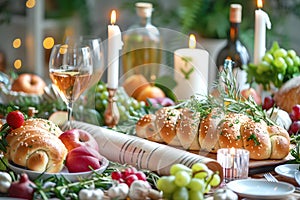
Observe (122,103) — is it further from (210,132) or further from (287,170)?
(287,170)

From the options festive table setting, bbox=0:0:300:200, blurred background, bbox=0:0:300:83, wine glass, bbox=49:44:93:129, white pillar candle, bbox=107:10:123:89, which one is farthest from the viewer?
blurred background, bbox=0:0:300:83

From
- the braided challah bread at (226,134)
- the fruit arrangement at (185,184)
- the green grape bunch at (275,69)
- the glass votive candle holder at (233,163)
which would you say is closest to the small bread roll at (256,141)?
the braided challah bread at (226,134)

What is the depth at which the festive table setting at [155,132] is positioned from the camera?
4.69 ft

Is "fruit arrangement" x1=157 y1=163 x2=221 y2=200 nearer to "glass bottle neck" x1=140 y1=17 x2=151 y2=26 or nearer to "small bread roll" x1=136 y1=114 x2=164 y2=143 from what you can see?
"small bread roll" x1=136 y1=114 x2=164 y2=143

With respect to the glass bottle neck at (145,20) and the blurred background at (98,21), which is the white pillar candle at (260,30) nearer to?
the glass bottle neck at (145,20)

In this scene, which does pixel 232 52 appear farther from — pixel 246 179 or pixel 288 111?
pixel 246 179

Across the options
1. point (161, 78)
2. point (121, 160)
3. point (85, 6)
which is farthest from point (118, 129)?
point (85, 6)

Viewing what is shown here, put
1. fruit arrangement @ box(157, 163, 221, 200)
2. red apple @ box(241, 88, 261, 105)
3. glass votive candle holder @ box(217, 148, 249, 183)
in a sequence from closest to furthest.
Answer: fruit arrangement @ box(157, 163, 221, 200) < glass votive candle holder @ box(217, 148, 249, 183) < red apple @ box(241, 88, 261, 105)

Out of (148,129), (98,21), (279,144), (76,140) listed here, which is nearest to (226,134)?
(279,144)

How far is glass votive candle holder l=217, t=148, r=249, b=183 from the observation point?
1579 millimetres

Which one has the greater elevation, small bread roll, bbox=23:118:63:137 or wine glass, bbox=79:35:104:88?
wine glass, bbox=79:35:104:88

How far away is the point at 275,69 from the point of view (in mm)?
2330

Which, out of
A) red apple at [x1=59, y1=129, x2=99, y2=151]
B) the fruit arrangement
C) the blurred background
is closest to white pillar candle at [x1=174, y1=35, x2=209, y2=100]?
red apple at [x1=59, y1=129, x2=99, y2=151]

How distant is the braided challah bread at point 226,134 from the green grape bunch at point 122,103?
13.3 inches
